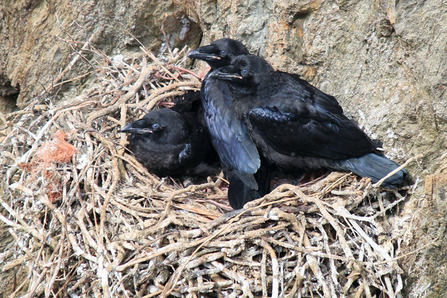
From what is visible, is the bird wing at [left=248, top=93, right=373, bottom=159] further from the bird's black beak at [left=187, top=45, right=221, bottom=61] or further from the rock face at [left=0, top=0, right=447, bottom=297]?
the bird's black beak at [left=187, top=45, right=221, bottom=61]

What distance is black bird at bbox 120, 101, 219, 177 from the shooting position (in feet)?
13.2

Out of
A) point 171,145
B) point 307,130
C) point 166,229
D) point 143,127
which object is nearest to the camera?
point 166,229

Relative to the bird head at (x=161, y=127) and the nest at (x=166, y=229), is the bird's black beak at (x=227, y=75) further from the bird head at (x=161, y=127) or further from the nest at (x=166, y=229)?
the nest at (x=166, y=229)

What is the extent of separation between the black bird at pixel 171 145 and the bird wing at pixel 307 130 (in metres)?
0.75

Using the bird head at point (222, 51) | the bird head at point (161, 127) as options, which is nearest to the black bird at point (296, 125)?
the bird head at point (222, 51)

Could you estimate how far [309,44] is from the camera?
399 cm

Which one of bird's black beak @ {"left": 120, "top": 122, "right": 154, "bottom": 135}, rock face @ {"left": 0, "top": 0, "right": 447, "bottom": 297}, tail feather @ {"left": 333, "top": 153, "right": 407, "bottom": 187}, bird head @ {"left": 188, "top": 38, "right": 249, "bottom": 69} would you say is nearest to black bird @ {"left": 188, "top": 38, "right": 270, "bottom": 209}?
bird head @ {"left": 188, "top": 38, "right": 249, "bottom": 69}

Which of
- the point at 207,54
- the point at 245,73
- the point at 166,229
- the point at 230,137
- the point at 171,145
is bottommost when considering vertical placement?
the point at 166,229

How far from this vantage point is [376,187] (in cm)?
328

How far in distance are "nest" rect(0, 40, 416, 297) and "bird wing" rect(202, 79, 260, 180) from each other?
31 cm

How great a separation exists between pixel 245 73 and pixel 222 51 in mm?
621

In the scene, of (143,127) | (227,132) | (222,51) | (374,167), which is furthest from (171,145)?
(374,167)

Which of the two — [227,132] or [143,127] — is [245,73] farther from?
[143,127]

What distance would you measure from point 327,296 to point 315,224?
48 centimetres
